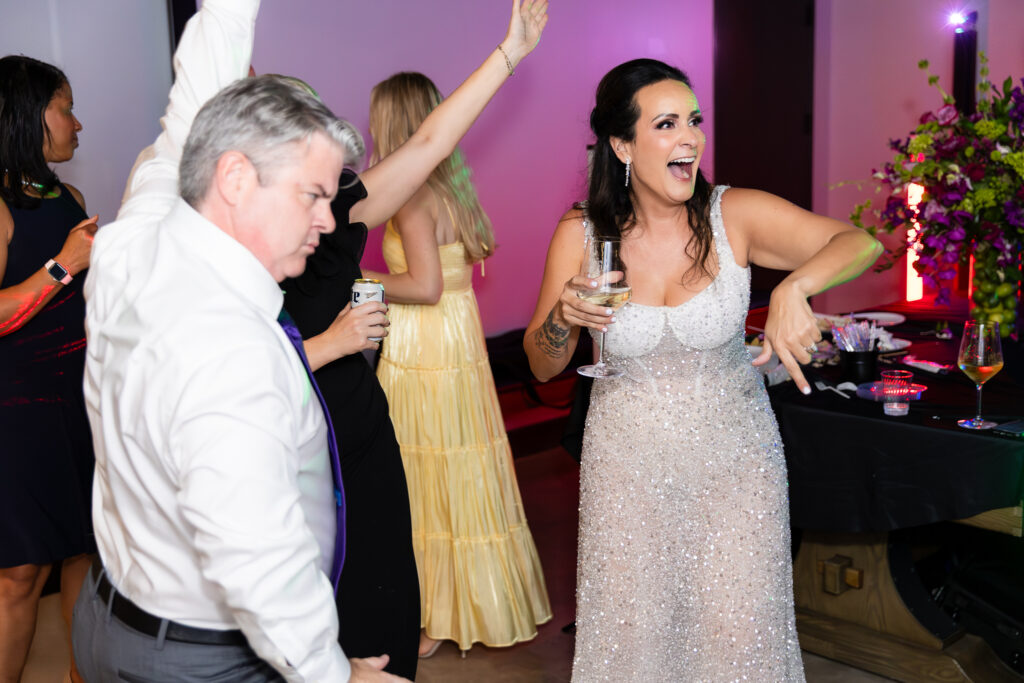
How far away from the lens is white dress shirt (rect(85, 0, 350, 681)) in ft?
3.35

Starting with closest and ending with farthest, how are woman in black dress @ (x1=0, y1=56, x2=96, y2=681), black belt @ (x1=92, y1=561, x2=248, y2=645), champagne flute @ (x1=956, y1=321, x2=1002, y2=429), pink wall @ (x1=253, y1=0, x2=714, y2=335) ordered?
black belt @ (x1=92, y1=561, x2=248, y2=645), champagne flute @ (x1=956, y1=321, x2=1002, y2=429), woman in black dress @ (x1=0, y1=56, x2=96, y2=681), pink wall @ (x1=253, y1=0, x2=714, y2=335)

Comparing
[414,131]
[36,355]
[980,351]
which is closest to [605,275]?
[980,351]

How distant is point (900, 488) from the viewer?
2.64m

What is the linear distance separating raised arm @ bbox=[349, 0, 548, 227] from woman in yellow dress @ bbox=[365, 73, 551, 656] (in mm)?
1224

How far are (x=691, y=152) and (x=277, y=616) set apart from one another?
148cm

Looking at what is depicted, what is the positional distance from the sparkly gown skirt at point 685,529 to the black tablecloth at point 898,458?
1.94 feet

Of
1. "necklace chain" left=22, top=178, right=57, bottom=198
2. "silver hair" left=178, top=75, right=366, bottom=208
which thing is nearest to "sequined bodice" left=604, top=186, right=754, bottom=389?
"silver hair" left=178, top=75, right=366, bottom=208

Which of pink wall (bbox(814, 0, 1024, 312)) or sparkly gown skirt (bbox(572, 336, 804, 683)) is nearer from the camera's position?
sparkly gown skirt (bbox(572, 336, 804, 683))

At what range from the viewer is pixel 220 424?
1024 mm

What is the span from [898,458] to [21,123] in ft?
8.23

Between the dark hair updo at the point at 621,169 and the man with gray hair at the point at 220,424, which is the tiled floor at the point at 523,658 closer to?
the dark hair updo at the point at 621,169

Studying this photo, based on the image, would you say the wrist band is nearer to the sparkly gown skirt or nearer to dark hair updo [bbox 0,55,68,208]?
dark hair updo [bbox 0,55,68,208]

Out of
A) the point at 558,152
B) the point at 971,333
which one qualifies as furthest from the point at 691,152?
the point at 558,152

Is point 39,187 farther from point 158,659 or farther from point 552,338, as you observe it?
point 158,659
